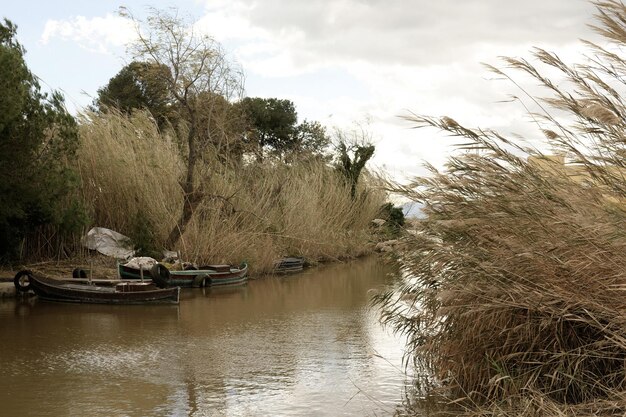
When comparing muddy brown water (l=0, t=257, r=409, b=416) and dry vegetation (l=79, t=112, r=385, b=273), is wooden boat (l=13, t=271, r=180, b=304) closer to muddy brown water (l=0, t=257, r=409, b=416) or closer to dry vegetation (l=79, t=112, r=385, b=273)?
muddy brown water (l=0, t=257, r=409, b=416)

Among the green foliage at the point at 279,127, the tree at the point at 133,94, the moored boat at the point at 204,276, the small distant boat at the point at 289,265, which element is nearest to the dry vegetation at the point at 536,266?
the moored boat at the point at 204,276

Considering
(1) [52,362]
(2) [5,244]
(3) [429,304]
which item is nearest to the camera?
(3) [429,304]

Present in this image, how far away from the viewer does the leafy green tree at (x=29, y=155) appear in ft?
42.2

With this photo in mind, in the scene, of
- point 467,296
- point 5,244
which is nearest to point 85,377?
point 467,296

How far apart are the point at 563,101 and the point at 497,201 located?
3.69 feet

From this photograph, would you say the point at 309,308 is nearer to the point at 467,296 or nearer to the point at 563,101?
the point at 467,296

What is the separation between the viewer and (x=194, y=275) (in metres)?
16.1

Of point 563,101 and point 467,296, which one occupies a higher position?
point 563,101

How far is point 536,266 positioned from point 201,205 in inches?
556

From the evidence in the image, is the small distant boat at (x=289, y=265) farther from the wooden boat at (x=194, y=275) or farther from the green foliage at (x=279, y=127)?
the green foliage at (x=279, y=127)

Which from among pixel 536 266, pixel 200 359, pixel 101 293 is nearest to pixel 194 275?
pixel 101 293

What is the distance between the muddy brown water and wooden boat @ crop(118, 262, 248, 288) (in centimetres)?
87

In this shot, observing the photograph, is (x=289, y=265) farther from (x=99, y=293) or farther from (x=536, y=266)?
(x=536, y=266)

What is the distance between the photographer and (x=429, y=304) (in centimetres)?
665
